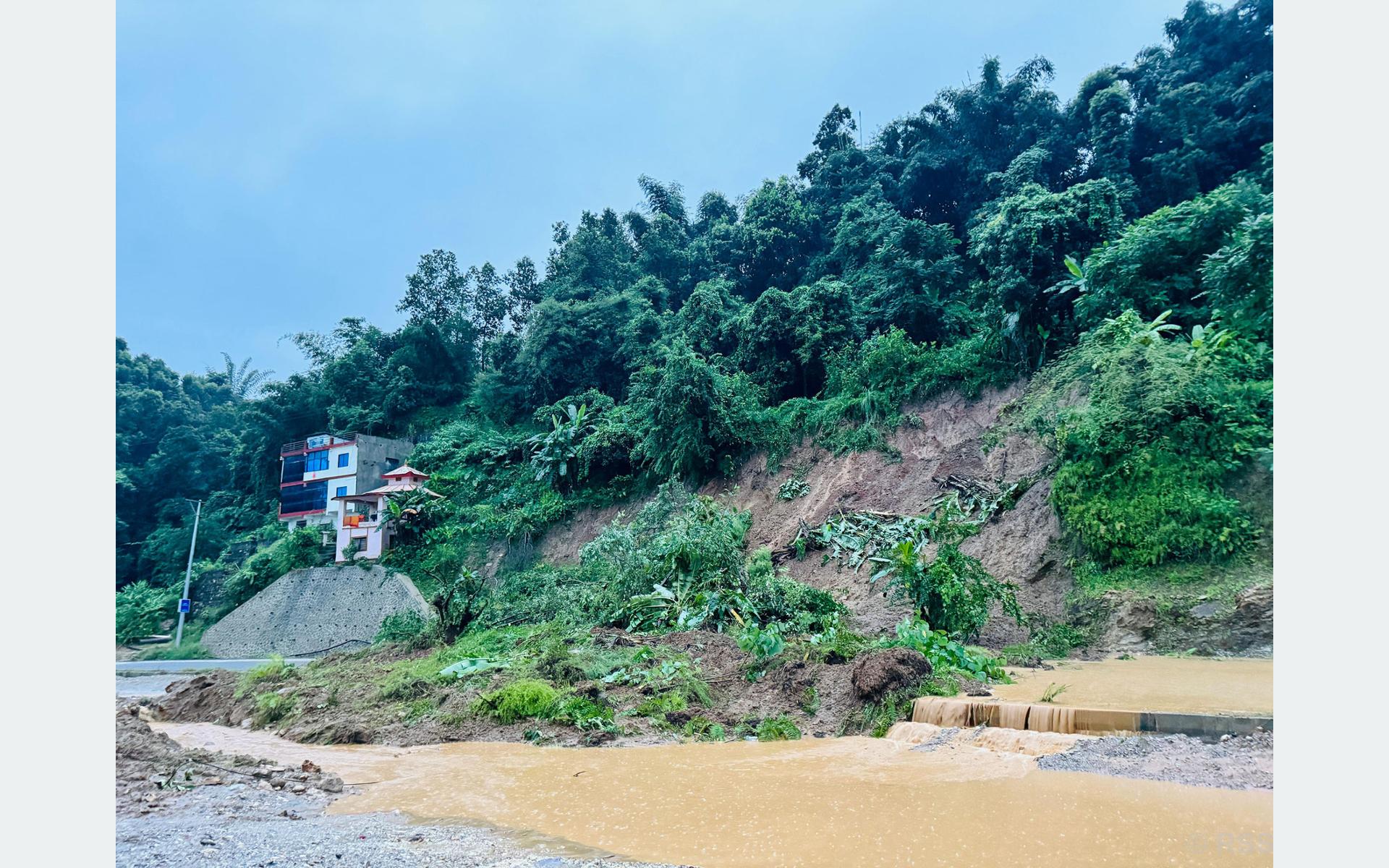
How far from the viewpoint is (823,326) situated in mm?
20688

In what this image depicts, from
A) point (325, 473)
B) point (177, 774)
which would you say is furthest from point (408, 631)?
point (325, 473)

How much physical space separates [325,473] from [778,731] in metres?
26.1

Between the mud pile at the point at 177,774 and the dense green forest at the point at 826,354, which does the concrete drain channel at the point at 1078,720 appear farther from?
the mud pile at the point at 177,774

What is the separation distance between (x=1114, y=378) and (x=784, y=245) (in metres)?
18.1

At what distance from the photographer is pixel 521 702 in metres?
7.56

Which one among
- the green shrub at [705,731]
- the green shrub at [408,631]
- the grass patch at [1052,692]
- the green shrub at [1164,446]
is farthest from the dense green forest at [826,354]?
the green shrub at [705,731]

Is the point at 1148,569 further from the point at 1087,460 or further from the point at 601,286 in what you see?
the point at 601,286

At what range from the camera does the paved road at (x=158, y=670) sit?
13841mm

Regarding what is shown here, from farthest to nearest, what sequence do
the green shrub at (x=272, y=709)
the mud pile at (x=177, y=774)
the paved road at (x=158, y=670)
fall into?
1. the paved road at (x=158, y=670)
2. the green shrub at (x=272, y=709)
3. the mud pile at (x=177, y=774)

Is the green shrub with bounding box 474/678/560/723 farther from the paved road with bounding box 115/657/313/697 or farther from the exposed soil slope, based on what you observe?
the paved road with bounding box 115/657/313/697

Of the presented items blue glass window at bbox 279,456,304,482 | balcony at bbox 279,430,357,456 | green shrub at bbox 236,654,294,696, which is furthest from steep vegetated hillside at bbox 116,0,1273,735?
balcony at bbox 279,430,357,456

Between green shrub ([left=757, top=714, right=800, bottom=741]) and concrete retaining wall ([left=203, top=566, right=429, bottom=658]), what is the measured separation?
16.0 metres

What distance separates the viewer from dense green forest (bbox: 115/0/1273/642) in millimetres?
11188

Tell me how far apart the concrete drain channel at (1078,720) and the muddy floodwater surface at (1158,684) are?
0.66ft
